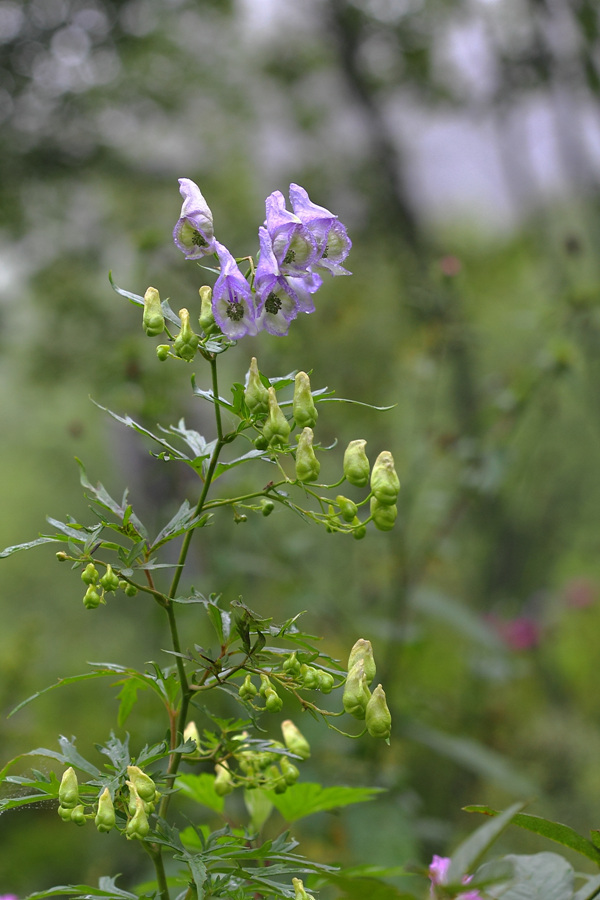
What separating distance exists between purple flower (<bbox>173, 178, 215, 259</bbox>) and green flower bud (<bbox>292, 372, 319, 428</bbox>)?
0.26 ft

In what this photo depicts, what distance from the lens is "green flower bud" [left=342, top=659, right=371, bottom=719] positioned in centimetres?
30

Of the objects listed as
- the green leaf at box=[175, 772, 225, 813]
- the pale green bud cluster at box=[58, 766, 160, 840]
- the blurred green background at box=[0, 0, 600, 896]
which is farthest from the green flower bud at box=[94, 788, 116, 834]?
the blurred green background at box=[0, 0, 600, 896]

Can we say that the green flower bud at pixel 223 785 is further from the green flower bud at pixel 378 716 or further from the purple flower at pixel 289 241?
the purple flower at pixel 289 241

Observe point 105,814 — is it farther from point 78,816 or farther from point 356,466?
point 356,466

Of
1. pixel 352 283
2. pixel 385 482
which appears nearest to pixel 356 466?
pixel 385 482

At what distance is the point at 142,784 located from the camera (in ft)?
0.93

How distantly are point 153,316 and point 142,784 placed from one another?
17 centimetres

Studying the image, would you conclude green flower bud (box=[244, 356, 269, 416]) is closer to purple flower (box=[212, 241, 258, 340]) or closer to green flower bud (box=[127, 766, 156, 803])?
purple flower (box=[212, 241, 258, 340])

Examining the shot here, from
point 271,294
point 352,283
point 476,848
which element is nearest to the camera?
point 476,848

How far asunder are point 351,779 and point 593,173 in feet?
5.05

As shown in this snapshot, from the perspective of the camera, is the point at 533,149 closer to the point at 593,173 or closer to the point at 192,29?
the point at 593,173

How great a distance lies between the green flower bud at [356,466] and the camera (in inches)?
12.2

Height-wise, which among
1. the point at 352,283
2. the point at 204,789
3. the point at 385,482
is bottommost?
the point at 352,283

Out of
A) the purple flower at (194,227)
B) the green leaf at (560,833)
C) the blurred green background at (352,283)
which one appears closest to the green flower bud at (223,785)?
the green leaf at (560,833)
